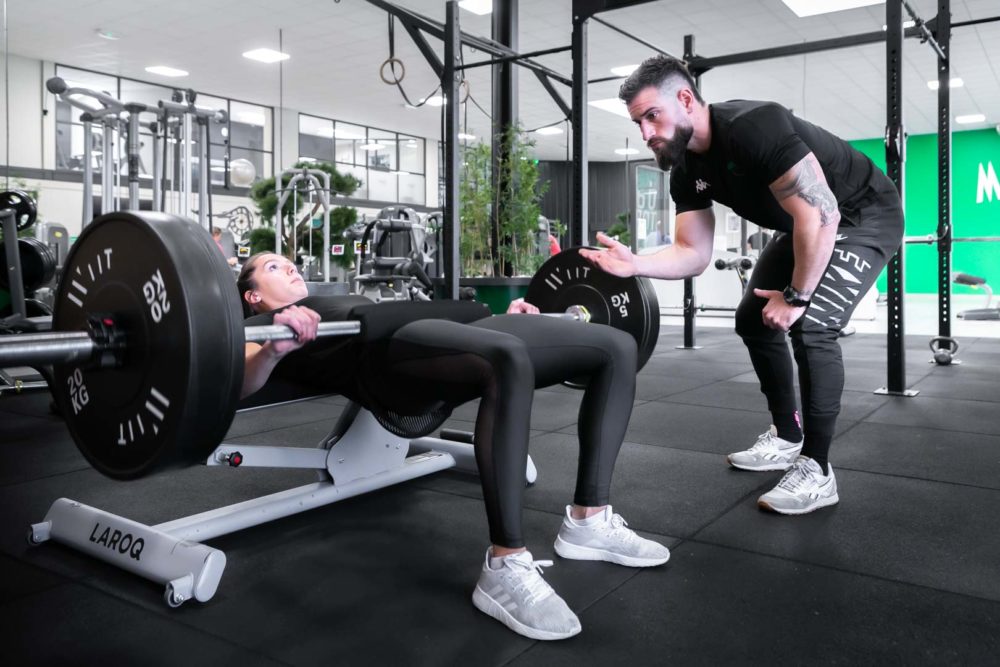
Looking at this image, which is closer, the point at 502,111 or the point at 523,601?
the point at 523,601

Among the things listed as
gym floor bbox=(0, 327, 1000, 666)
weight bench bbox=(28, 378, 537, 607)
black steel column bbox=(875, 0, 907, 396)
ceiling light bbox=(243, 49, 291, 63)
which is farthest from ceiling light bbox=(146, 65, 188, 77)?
weight bench bbox=(28, 378, 537, 607)

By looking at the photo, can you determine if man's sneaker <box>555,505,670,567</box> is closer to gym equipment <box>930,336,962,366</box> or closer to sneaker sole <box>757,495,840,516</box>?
sneaker sole <box>757,495,840,516</box>

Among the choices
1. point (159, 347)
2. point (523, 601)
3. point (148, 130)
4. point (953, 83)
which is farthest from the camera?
point (953, 83)

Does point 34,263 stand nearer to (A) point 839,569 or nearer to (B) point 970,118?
(A) point 839,569

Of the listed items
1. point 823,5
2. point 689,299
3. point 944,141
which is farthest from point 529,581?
point 823,5

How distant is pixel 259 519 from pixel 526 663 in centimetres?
83

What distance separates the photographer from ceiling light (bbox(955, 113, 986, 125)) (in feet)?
39.4

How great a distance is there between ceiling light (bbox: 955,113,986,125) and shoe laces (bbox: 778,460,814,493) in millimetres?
12375

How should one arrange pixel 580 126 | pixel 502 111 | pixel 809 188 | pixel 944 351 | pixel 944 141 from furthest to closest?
pixel 502 111
pixel 944 351
pixel 944 141
pixel 580 126
pixel 809 188

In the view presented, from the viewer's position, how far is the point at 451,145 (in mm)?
3789

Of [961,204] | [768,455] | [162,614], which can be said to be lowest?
[162,614]

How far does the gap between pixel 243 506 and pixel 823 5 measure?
286 inches

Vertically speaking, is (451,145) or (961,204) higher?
(961,204)

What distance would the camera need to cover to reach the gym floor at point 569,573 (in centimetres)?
122
